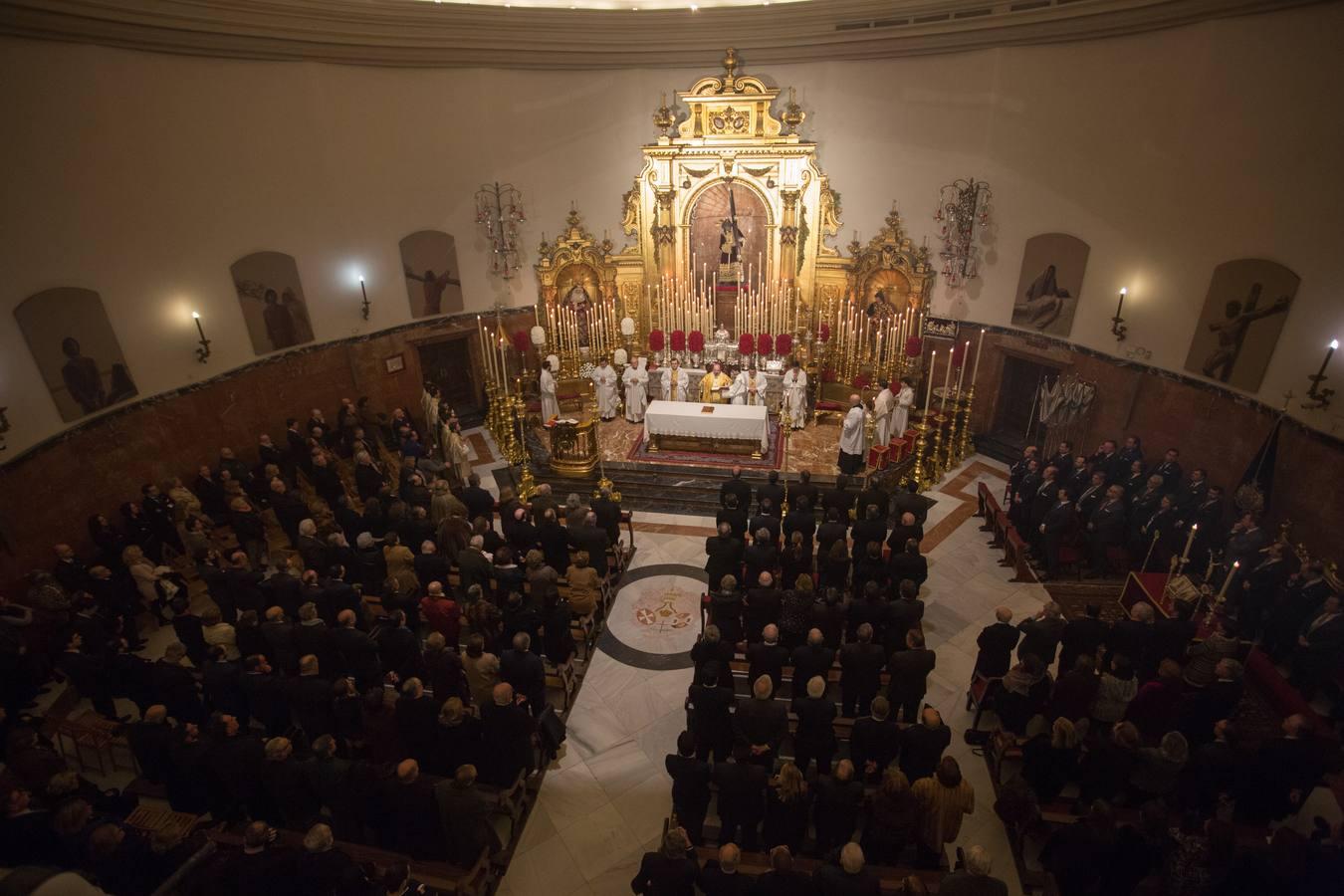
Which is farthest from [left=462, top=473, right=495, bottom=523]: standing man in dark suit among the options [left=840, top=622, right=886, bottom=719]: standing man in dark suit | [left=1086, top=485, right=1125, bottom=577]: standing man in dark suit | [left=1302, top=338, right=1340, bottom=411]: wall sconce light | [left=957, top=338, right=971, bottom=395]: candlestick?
[left=1302, top=338, right=1340, bottom=411]: wall sconce light

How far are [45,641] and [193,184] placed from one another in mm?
7817

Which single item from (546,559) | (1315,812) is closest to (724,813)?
(546,559)

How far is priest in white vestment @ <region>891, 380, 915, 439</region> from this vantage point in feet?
48.6

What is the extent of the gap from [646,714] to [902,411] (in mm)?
9259

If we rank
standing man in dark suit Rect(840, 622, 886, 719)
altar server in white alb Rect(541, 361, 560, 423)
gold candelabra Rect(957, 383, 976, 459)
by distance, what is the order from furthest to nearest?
1. altar server in white alb Rect(541, 361, 560, 423)
2. gold candelabra Rect(957, 383, 976, 459)
3. standing man in dark suit Rect(840, 622, 886, 719)

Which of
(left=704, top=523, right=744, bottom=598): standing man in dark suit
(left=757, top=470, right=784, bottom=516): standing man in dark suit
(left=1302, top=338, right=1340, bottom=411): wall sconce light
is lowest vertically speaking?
(left=704, top=523, right=744, bottom=598): standing man in dark suit

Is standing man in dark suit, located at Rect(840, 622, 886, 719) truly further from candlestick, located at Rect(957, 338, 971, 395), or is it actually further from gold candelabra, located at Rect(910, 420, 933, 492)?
candlestick, located at Rect(957, 338, 971, 395)

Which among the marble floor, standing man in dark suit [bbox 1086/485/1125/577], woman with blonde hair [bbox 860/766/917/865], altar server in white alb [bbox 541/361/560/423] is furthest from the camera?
altar server in white alb [bbox 541/361/560/423]

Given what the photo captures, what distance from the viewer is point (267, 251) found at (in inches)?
542

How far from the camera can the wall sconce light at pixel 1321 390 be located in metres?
9.40

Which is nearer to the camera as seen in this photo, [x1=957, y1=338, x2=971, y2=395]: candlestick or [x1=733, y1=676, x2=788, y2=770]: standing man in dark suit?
[x1=733, y1=676, x2=788, y2=770]: standing man in dark suit

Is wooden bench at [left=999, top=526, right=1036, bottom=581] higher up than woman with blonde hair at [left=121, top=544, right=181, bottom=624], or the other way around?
woman with blonde hair at [left=121, top=544, right=181, bottom=624]

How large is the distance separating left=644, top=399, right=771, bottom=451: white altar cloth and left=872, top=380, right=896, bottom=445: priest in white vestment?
7.37 ft

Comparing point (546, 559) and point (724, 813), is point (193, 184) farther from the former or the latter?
point (724, 813)
